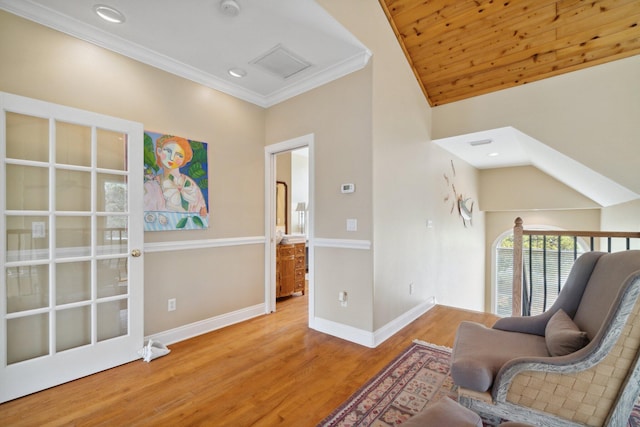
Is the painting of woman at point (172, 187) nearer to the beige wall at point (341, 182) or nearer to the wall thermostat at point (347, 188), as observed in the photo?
the beige wall at point (341, 182)

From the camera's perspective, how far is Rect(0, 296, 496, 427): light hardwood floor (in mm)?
1795

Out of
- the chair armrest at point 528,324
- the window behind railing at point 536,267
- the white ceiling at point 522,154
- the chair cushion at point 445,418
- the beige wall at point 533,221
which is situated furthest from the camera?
the window behind railing at point 536,267

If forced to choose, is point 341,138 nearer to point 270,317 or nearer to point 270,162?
point 270,162

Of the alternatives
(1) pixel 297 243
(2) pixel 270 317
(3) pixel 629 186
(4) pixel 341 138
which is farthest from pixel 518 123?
(2) pixel 270 317

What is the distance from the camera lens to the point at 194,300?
9.80ft

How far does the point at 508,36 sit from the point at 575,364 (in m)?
3.11

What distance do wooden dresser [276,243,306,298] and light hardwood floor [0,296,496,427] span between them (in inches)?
46.6

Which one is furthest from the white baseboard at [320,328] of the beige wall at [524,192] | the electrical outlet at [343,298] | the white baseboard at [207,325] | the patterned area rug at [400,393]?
the beige wall at [524,192]

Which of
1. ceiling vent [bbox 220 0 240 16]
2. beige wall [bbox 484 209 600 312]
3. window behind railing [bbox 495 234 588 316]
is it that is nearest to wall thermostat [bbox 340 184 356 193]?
ceiling vent [bbox 220 0 240 16]

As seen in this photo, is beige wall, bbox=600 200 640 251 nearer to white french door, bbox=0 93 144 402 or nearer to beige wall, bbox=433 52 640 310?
beige wall, bbox=433 52 640 310

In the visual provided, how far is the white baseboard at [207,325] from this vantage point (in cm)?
278

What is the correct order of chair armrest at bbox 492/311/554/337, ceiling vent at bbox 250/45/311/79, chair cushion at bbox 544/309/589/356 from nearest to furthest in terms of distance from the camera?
1. chair cushion at bbox 544/309/589/356
2. chair armrest at bbox 492/311/554/337
3. ceiling vent at bbox 250/45/311/79

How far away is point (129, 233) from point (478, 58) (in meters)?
4.03

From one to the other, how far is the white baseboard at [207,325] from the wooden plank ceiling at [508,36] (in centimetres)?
367
